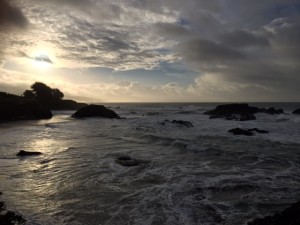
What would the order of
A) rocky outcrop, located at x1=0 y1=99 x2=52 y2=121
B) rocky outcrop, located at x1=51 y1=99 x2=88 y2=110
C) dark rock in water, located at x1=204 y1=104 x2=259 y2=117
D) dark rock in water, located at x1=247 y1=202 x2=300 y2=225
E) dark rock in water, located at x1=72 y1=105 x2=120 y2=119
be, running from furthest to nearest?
rocky outcrop, located at x1=51 y1=99 x2=88 y2=110
dark rock in water, located at x1=204 y1=104 x2=259 y2=117
dark rock in water, located at x1=72 y1=105 x2=120 y2=119
rocky outcrop, located at x1=0 y1=99 x2=52 y2=121
dark rock in water, located at x1=247 y1=202 x2=300 y2=225

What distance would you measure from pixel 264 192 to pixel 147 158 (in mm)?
8534

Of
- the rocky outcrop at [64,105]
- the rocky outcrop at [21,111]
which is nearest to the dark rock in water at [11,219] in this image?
the rocky outcrop at [21,111]

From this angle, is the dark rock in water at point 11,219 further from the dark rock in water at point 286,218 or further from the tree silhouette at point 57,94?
the tree silhouette at point 57,94

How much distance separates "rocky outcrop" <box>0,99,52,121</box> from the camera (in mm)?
54594

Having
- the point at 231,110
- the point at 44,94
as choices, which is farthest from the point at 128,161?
the point at 44,94

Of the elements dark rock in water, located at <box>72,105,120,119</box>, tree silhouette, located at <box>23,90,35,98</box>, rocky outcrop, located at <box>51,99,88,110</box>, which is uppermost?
tree silhouette, located at <box>23,90,35,98</box>

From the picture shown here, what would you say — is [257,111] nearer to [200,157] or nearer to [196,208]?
[200,157]

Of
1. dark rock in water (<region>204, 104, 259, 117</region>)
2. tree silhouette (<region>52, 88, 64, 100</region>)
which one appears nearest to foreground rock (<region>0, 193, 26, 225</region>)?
dark rock in water (<region>204, 104, 259, 117</region>)

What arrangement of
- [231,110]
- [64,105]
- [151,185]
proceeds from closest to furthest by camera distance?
[151,185] → [231,110] → [64,105]

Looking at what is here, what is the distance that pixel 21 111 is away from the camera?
191 ft

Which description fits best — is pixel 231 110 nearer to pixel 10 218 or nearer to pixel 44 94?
pixel 44 94

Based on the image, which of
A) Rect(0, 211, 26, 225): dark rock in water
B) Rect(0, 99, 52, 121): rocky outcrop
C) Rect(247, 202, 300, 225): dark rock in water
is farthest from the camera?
Rect(0, 99, 52, 121): rocky outcrop

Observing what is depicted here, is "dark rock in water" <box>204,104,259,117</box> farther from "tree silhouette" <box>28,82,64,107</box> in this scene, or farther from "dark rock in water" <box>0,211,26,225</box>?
"dark rock in water" <box>0,211,26,225</box>

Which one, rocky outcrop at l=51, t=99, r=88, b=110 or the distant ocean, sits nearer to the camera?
the distant ocean
